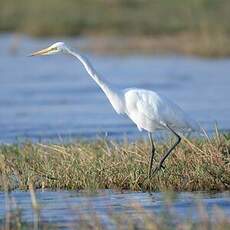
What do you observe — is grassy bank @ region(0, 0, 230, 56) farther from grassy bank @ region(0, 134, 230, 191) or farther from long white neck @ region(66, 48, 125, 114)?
long white neck @ region(66, 48, 125, 114)

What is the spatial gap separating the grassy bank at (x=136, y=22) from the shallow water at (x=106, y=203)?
53.0 ft

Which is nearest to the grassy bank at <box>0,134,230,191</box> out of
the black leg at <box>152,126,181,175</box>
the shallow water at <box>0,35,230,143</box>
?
the black leg at <box>152,126,181,175</box>

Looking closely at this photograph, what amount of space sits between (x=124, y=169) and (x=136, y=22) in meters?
23.1

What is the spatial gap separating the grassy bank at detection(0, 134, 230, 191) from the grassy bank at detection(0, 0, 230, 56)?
1506 centimetres

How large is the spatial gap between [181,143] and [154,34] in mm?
19083

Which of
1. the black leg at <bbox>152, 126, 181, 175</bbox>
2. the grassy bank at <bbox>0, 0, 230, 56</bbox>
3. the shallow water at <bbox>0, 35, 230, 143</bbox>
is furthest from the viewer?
the grassy bank at <bbox>0, 0, 230, 56</bbox>

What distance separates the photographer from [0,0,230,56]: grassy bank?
1070 inches

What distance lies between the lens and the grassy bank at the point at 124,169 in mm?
9867

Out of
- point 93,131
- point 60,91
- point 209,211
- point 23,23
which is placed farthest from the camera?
point 23,23

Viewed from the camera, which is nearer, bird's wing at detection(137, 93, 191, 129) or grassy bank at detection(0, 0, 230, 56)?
bird's wing at detection(137, 93, 191, 129)

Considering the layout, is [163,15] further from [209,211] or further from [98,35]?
[209,211]

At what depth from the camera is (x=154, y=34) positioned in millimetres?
30109

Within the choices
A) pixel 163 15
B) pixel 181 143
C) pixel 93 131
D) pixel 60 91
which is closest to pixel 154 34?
pixel 163 15

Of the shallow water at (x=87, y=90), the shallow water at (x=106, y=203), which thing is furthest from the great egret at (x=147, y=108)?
the shallow water at (x=87, y=90)
